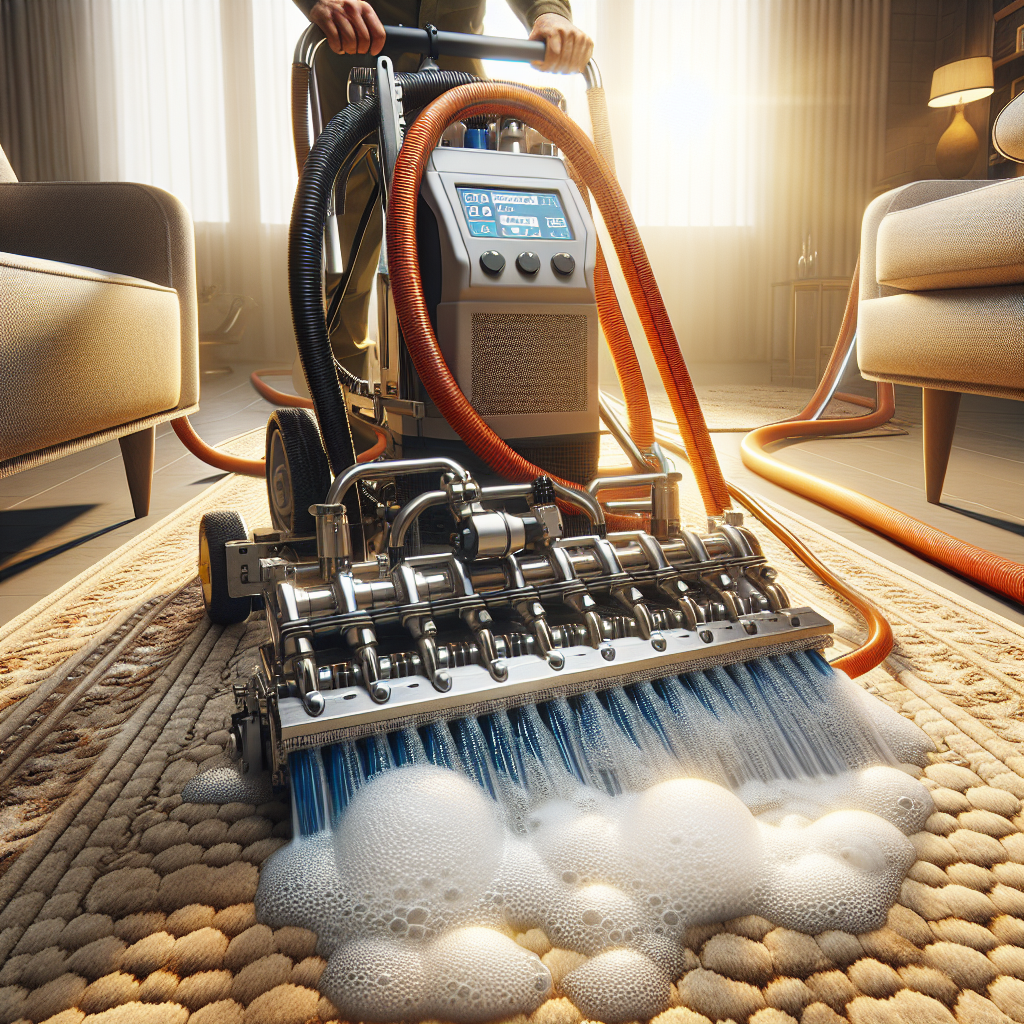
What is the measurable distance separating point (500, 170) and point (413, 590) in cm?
55

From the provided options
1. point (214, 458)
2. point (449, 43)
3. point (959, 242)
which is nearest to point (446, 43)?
point (449, 43)

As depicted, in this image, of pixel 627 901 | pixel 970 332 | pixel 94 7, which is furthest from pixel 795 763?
pixel 94 7

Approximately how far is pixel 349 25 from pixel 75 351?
2.01ft

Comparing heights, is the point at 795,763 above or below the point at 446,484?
below

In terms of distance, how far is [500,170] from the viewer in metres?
0.98

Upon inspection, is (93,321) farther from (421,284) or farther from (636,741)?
(636,741)

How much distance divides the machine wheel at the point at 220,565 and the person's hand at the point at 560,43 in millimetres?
730

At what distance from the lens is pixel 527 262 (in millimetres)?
932

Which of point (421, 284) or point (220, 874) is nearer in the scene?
point (220, 874)

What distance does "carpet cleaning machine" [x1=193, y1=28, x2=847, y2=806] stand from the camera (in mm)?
661

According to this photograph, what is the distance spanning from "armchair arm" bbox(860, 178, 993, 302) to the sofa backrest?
6.2 inches

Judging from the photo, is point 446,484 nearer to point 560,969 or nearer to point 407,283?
point 407,283

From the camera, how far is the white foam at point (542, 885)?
1.68ft

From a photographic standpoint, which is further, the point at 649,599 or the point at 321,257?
the point at 321,257
